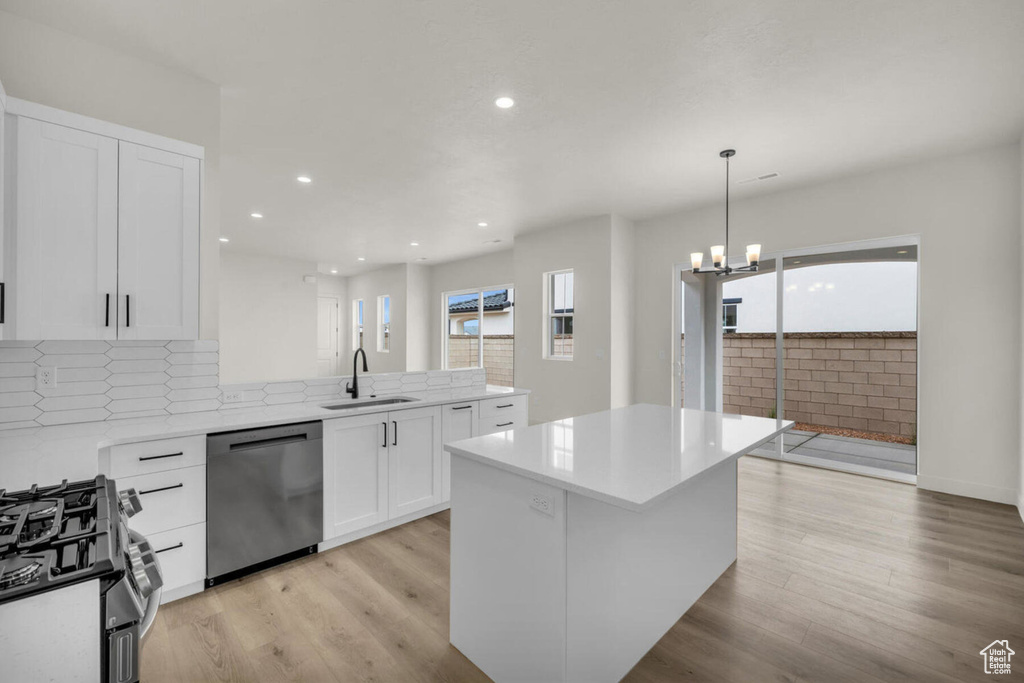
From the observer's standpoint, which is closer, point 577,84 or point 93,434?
point 93,434

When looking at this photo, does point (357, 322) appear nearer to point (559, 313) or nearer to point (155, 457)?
point (559, 313)

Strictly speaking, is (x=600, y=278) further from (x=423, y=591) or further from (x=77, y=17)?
(x=77, y=17)

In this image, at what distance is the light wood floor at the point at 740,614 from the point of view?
1730 mm

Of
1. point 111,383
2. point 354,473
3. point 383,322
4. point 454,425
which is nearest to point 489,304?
point 383,322

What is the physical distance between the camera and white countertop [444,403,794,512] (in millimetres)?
1346

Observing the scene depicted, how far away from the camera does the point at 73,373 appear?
2.19 meters

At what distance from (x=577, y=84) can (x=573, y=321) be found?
3.41m

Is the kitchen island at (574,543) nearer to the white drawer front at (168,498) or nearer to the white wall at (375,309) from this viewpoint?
the white drawer front at (168,498)

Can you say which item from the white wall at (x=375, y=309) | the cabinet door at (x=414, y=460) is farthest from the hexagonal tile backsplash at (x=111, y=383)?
the white wall at (x=375, y=309)

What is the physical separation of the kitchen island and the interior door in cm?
914

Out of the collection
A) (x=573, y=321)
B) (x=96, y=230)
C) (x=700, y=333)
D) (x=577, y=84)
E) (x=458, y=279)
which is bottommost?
(x=700, y=333)

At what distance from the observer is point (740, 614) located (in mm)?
2066

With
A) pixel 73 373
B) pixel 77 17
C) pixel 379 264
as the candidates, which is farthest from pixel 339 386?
pixel 379 264

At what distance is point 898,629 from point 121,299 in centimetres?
378
